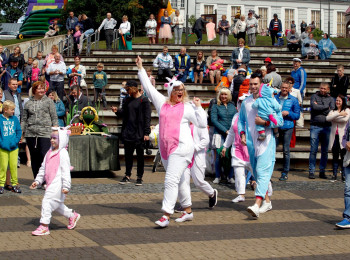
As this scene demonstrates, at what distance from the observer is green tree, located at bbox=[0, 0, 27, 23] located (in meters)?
116

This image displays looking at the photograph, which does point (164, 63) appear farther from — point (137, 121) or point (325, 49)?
point (137, 121)

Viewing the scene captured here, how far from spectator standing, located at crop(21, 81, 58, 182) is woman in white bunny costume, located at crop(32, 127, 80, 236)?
3.48 meters

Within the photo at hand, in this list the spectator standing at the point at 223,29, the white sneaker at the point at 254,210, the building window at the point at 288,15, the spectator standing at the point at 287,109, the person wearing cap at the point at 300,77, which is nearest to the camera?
the white sneaker at the point at 254,210

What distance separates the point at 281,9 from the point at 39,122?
229 feet

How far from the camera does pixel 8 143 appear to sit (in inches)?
519

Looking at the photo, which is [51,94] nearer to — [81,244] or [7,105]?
[7,105]

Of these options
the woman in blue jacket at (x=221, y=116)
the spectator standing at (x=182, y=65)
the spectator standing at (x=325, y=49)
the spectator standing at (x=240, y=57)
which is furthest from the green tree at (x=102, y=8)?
the woman in blue jacket at (x=221, y=116)

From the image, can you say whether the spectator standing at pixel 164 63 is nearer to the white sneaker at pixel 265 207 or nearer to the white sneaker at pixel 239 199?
the white sneaker at pixel 239 199

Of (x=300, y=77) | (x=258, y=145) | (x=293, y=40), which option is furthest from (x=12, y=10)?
(x=258, y=145)

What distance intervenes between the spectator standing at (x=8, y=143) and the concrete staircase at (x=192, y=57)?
16.9ft

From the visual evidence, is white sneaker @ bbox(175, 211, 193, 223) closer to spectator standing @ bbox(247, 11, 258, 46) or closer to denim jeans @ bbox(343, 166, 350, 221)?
denim jeans @ bbox(343, 166, 350, 221)

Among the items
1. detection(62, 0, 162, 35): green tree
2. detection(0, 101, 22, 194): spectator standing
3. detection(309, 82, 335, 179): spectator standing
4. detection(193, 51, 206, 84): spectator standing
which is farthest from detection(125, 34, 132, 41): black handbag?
detection(0, 101, 22, 194): spectator standing

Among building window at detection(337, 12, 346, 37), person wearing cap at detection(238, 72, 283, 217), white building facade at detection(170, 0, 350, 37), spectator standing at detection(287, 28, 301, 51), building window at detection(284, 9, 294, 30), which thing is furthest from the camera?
building window at detection(337, 12, 346, 37)

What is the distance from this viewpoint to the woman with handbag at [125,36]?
29156mm
